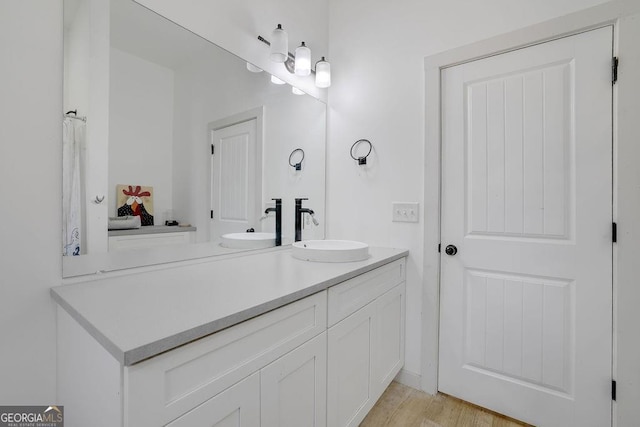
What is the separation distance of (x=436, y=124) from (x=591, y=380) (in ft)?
4.80

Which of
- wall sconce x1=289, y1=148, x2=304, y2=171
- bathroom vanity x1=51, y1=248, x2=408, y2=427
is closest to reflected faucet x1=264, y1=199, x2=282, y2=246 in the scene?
wall sconce x1=289, y1=148, x2=304, y2=171

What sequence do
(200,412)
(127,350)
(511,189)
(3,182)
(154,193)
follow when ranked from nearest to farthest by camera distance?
(127,350)
(200,412)
(3,182)
(154,193)
(511,189)

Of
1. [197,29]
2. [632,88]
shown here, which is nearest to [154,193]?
[197,29]

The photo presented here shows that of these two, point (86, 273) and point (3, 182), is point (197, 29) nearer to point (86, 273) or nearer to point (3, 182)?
point (3, 182)

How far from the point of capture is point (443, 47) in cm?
174

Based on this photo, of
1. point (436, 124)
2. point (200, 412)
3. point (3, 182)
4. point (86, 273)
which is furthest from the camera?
point (436, 124)

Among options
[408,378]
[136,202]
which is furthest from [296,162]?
[408,378]

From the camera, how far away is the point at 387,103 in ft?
6.35

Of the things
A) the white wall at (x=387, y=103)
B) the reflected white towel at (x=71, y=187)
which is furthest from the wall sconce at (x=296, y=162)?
the reflected white towel at (x=71, y=187)

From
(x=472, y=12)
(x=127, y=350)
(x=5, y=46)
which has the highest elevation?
(x=472, y=12)

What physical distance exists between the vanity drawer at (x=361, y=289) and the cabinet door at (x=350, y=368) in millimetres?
36

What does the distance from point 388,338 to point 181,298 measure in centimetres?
119

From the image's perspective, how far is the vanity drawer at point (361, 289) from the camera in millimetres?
1212

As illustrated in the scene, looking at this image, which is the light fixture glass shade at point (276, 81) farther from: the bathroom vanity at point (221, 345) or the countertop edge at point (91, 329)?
the countertop edge at point (91, 329)
